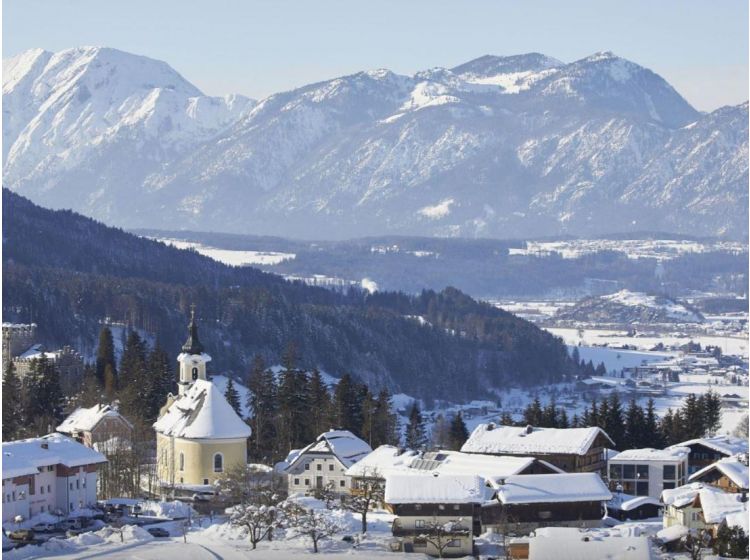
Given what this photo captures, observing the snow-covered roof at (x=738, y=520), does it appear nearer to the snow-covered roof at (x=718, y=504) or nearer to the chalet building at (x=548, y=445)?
the snow-covered roof at (x=718, y=504)

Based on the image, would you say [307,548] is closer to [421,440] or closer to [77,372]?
[421,440]

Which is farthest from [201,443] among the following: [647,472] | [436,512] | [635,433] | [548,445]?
[635,433]

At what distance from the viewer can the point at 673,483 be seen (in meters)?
112

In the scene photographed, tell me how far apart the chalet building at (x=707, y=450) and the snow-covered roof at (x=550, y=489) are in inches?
881

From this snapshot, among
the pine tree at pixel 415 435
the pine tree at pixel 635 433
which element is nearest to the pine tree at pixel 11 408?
the pine tree at pixel 415 435

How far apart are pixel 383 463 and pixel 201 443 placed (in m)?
10.9

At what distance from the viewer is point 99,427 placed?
115312 mm

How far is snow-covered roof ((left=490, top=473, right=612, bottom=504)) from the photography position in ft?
305

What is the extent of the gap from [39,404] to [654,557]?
5476 cm

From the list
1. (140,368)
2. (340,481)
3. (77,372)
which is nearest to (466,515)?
(340,481)

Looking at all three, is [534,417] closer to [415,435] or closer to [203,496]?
[415,435]

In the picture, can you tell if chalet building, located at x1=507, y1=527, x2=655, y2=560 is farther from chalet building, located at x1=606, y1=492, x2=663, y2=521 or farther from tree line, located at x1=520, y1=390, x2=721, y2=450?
tree line, located at x1=520, y1=390, x2=721, y2=450

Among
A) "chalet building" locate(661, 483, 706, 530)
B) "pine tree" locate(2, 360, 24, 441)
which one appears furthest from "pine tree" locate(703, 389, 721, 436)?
"pine tree" locate(2, 360, 24, 441)

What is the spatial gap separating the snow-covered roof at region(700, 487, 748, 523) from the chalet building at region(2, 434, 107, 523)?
2821 centimetres
